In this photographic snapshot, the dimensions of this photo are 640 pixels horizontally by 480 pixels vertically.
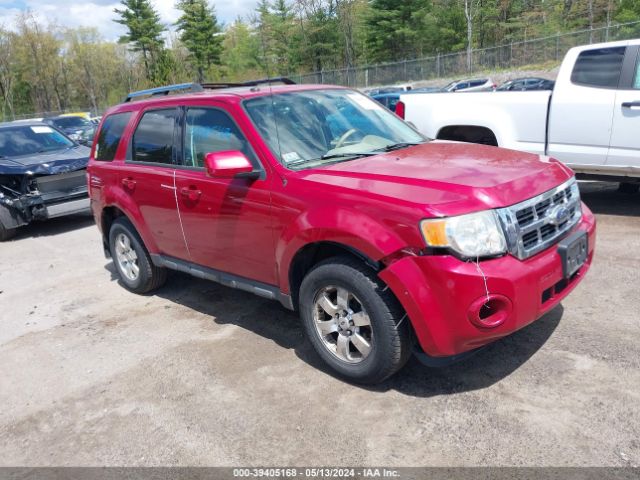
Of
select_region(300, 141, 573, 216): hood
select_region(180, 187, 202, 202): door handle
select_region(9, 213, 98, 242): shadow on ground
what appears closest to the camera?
select_region(300, 141, 573, 216): hood

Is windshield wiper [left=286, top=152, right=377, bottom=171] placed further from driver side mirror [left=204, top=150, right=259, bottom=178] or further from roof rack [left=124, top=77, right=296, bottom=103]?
roof rack [left=124, top=77, right=296, bottom=103]

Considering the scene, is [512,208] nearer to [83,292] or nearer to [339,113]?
[339,113]

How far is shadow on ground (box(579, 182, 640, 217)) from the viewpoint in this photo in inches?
265

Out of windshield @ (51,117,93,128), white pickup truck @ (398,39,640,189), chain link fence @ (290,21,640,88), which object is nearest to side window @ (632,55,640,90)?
white pickup truck @ (398,39,640,189)

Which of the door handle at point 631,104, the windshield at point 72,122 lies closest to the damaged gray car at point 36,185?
the door handle at point 631,104

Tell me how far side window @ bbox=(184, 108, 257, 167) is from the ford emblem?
1975 mm

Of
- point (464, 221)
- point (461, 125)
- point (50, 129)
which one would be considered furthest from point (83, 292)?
point (50, 129)

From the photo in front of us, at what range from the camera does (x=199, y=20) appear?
51.8m

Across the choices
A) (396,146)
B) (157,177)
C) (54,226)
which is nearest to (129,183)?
(157,177)

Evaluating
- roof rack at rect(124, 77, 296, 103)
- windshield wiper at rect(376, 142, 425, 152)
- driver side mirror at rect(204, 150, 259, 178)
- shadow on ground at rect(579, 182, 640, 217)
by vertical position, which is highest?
roof rack at rect(124, 77, 296, 103)

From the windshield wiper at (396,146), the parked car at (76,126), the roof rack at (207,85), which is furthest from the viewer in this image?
the parked car at (76,126)

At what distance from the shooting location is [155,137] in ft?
15.6

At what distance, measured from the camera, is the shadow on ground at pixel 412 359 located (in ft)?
11.1

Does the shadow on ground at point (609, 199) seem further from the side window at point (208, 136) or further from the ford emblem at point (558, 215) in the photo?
the side window at point (208, 136)
